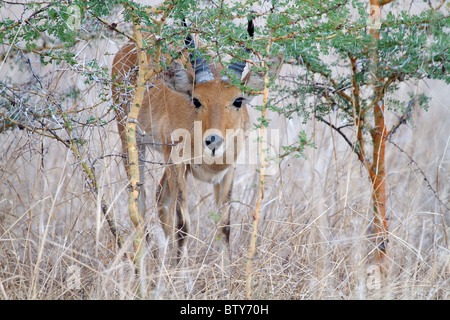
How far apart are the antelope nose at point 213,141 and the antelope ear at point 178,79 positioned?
26.7 inches

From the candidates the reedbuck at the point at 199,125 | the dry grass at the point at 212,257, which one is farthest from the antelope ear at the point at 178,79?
the dry grass at the point at 212,257

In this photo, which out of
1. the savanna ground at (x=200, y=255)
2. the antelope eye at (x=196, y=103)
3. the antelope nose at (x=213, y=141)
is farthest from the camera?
the antelope eye at (x=196, y=103)

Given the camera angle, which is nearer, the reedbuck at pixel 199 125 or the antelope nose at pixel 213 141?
the antelope nose at pixel 213 141

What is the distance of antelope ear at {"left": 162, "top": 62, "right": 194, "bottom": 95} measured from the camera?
182 inches

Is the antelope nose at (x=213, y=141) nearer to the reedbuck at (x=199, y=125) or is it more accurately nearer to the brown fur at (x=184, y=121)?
the reedbuck at (x=199, y=125)

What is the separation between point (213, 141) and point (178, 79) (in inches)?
31.0

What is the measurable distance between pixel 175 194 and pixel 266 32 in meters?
2.00

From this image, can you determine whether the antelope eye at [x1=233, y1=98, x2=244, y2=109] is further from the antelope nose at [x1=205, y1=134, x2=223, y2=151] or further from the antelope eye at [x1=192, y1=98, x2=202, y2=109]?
the antelope nose at [x1=205, y1=134, x2=223, y2=151]

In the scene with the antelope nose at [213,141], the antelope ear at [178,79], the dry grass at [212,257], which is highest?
the antelope ear at [178,79]

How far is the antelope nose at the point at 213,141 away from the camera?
14.0ft

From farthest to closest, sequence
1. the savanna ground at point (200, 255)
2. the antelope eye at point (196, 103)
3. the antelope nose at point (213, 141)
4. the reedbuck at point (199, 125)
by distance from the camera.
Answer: the antelope eye at point (196, 103) → the reedbuck at point (199, 125) → the antelope nose at point (213, 141) → the savanna ground at point (200, 255)

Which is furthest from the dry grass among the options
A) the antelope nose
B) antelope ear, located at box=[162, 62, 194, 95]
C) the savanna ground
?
antelope ear, located at box=[162, 62, 194, 95]
